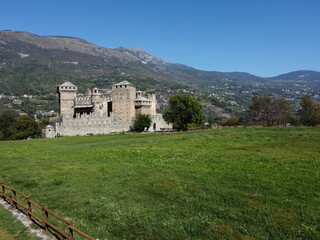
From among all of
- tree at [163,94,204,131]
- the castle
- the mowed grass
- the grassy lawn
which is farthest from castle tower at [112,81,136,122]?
the grassy lawn

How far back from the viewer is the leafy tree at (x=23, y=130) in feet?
221

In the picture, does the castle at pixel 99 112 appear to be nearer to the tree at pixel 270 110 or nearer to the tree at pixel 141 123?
the tree at pixel 141 123

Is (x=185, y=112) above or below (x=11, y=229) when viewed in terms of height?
above

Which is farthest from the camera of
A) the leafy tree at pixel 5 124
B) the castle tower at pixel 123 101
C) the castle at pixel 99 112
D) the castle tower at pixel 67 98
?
the leafy tree at pixel 5 124

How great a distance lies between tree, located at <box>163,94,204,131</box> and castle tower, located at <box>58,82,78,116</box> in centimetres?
2561

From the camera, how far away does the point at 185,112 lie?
5506 cm

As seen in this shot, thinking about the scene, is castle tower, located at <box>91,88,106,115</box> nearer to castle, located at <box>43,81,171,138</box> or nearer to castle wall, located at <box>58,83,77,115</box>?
castle, located at <box>43,81,171,138</box>

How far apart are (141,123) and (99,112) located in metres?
11.7

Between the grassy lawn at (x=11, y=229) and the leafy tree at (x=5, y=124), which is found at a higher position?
the grassy lawn at (x=11, y=229)

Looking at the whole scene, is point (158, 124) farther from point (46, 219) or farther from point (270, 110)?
point (46, 219)

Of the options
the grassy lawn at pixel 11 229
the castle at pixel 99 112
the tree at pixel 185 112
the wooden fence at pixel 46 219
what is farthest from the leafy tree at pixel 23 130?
the grassy lawn at pixel 11 229

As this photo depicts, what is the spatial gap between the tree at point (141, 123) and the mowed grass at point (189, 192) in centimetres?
3881

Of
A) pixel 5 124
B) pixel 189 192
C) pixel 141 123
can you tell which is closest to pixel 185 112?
pixel 141 123

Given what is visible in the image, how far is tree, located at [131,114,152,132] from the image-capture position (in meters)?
59.2
